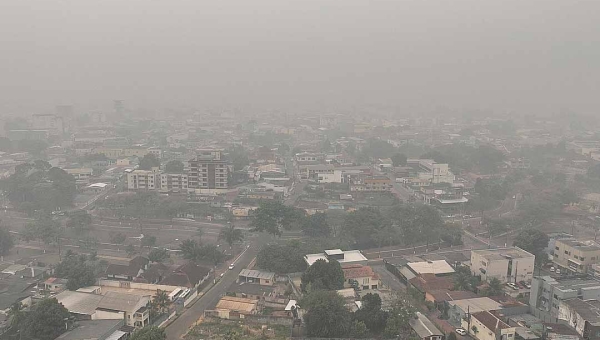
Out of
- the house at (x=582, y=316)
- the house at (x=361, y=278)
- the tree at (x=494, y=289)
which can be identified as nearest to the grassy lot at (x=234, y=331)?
the house at (x=361, y=278)

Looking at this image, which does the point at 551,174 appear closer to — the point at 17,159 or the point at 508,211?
the point at 508,211

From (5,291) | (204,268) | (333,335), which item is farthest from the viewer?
(204,268)

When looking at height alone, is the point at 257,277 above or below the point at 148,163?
below

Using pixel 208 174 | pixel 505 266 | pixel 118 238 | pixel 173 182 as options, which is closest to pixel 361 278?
pixel 505 266

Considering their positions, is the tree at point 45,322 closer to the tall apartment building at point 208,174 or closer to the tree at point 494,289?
the tree at point 494,289

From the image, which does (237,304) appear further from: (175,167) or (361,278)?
(175,167)

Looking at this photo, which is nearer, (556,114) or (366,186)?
(366,186)

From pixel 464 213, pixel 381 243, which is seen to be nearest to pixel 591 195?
pixel 464 213
